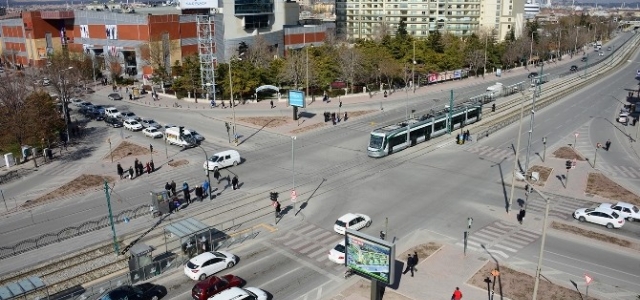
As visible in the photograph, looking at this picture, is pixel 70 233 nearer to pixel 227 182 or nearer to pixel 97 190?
pixel 97 190

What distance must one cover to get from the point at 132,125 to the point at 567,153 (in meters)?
51.8

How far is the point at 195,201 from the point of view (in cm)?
4250

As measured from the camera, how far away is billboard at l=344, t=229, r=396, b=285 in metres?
25.3

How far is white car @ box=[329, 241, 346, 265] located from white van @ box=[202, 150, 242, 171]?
68.3 ft

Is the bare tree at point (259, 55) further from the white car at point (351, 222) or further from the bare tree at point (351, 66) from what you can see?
the white car at point (351, 222)

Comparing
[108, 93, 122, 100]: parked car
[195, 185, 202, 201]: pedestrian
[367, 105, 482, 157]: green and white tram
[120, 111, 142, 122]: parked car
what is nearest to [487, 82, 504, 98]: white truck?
Result: [367, 105, 482, 157]: green and white tram

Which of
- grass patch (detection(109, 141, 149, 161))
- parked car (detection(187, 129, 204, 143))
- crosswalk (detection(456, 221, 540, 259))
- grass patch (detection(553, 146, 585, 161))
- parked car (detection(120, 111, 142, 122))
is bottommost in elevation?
crosswalk (detection(456, 221, 540, 259))

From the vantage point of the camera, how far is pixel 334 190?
44.6 metres

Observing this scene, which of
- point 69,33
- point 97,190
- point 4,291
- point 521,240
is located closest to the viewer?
point 4,291

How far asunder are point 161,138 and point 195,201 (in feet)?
74.6

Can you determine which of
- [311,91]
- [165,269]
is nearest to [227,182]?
[165,269]

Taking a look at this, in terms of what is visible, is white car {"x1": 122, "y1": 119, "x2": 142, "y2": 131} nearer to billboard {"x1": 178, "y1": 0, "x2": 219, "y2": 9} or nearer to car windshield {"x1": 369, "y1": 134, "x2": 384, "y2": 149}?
car windshield {"x1": 369, "y1": 134, "x2": 384, "y2": 149}

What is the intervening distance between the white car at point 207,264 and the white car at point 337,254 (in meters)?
Result: 6.05

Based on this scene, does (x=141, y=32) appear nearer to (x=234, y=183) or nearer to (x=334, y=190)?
(x=234, y=183)
